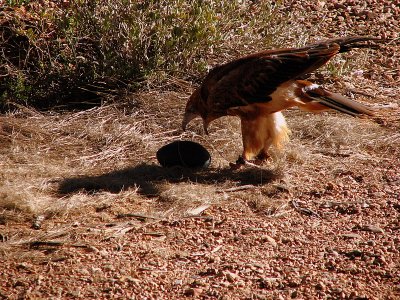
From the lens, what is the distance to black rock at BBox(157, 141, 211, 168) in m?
A: 7.06

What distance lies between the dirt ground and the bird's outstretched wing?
613mm

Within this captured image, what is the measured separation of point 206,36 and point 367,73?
2351 mm

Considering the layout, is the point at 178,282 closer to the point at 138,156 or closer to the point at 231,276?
the point at 231,276

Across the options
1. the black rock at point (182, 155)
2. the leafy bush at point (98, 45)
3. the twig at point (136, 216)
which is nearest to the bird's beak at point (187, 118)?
the black rock at point (182, 155)

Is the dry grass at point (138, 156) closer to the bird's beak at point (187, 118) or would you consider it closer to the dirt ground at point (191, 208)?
the dirt ground at point (191, 208)

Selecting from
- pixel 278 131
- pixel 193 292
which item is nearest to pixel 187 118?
pixel 278 131

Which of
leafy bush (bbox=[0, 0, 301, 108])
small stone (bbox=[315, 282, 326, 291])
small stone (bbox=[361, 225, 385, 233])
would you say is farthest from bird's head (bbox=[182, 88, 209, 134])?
small stone (bbox=[315, 282, 326, 291])

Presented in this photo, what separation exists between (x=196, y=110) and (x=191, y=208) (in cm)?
163

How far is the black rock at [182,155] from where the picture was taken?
706cm

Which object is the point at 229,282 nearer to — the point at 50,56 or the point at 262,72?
the point at 262,72

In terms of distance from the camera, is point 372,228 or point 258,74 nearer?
point 372,228

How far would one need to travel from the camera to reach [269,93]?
705cm

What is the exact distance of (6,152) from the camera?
7.45m

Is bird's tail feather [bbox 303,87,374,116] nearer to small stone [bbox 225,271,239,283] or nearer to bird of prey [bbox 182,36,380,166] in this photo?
bird of prey [bbox 182,36,380,166]
